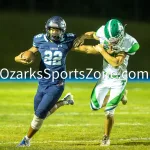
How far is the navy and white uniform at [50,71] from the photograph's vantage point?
22.7 feet

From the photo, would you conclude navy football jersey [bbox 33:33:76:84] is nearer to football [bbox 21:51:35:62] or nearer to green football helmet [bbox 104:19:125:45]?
football [bbox 21:51:35:62]

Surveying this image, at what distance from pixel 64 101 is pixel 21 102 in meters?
4.26

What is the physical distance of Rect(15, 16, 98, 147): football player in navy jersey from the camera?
6879mm

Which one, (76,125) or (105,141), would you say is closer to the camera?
(105,141)

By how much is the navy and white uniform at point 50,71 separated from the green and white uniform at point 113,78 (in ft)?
1.85

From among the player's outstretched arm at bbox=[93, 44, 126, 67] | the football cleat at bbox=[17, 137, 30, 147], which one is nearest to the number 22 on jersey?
the player's outstretched arm at bbox=[93, 44, 126, 67]

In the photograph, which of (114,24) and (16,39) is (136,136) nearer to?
(114,24)

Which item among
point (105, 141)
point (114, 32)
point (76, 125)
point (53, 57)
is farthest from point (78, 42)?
point (76, 125)

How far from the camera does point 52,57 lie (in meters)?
6.96

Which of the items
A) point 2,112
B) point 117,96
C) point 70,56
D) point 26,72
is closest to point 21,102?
point 2,112

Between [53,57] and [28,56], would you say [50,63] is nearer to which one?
[53,57]

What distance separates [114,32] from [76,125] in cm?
240

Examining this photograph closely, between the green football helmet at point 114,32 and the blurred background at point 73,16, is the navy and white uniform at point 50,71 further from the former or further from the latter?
the blurred background at point 73,16

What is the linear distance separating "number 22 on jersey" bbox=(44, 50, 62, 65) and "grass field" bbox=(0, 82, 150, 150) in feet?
3.13
